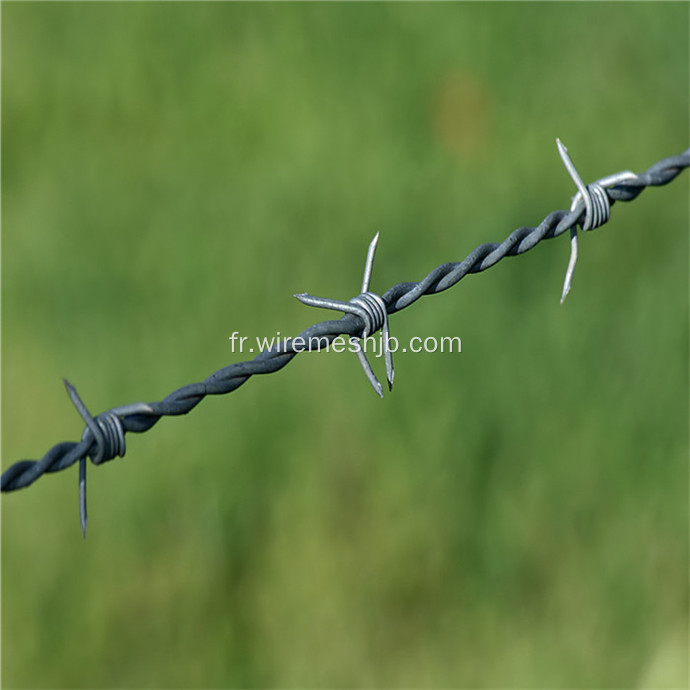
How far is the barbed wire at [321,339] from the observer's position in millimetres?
1043

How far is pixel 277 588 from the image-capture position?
226 centimetres

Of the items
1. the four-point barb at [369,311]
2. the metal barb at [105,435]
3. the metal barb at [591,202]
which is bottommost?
the metal barb at [105,435]

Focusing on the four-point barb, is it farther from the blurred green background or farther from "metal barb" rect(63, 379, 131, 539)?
the blurred green background

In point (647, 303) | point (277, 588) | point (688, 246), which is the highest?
point (688, 246)

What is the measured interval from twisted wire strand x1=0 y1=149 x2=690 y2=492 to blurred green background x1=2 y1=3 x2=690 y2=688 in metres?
1.16

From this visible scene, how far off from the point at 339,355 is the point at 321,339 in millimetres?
1358

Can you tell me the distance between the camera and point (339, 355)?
2.53 m

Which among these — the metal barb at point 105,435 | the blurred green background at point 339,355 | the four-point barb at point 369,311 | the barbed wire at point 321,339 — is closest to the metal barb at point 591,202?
the barbed wire at point 321,339

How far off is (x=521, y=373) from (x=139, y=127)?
1538 mm

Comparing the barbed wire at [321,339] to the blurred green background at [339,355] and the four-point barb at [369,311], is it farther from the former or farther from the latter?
the blurred green background at [339,355]

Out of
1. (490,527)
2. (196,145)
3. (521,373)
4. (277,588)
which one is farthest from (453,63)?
(277,588)

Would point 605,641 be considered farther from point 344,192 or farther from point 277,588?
point 344,192

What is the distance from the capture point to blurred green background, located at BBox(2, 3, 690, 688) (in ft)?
7.39

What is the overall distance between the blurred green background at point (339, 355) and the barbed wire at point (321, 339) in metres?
1.11
